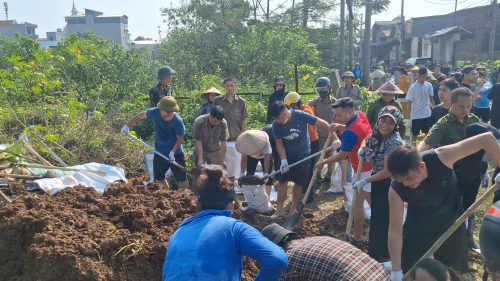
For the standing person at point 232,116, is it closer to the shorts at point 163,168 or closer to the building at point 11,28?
the shorts at point 163,168

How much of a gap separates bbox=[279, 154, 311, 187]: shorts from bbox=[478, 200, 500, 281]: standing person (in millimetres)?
4041

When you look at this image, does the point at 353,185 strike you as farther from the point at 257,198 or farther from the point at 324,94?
the point at 324,94

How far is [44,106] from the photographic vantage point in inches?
332

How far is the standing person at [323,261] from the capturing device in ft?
9.33

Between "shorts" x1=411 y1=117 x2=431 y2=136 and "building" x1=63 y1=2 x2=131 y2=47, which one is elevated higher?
"building" x1=63 y1=2 x2=131 y2=47

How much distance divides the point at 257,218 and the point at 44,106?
15.2 ft

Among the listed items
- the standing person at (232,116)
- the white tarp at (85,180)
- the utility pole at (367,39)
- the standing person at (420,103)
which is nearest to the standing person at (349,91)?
the standing person at (420,103)

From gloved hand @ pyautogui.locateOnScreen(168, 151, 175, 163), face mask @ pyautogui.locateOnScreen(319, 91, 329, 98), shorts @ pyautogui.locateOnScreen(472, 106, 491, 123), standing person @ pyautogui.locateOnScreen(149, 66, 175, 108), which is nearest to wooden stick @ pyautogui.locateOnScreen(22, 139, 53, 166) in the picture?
gloved hand @ pyautogui.locateOnScreen(168, 151, 175, 163)

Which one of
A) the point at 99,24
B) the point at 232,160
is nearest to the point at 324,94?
the point at 232,160

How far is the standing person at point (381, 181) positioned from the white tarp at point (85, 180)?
336 centimetres

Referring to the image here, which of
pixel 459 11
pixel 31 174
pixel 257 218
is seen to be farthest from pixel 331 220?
pixel 459 11

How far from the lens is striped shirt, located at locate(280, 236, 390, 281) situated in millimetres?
2844

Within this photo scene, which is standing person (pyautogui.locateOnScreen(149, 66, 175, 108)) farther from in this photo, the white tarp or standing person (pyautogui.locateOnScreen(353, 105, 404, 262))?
standing person (pyautogui.locateOnScreen(353, 105, 404, 262))

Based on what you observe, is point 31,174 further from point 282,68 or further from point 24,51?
point 282,68
